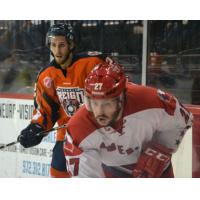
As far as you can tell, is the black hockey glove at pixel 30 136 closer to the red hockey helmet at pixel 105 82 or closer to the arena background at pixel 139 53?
the arena background at pixel 139 53

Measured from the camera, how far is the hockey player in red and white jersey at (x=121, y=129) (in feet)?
10.6

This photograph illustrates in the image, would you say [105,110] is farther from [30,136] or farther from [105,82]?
[30,136]

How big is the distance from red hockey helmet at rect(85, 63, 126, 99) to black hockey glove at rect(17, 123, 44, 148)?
0.47 meters

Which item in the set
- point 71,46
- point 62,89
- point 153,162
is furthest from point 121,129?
point 71,46

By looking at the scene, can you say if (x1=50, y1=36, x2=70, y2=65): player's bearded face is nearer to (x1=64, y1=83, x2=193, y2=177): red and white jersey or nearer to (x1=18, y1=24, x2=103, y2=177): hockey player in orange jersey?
(x1=18, y1=24, x2=103, y2=177): hockey player in orange jersey

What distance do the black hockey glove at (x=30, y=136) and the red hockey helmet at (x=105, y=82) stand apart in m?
0.47

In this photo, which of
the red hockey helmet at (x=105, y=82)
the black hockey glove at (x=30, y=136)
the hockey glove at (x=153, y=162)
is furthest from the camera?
the black hockey glove at (x=30, y=136)

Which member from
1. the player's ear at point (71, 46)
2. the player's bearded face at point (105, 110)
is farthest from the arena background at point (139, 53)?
the player's bearded face at point (105, 110)

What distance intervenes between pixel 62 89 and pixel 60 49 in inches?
9.4

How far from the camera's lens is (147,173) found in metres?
3.39

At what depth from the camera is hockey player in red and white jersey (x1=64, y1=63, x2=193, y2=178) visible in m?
3.24
